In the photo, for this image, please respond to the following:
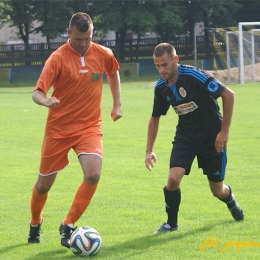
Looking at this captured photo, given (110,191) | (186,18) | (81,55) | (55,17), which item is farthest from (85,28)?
(186,18)

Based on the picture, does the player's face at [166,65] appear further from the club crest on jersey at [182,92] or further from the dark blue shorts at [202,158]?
the dark blue shorts at [202,158]

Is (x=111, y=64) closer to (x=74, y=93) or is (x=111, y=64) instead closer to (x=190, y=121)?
(x=74, y=93)

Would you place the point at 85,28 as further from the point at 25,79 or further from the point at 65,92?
the point at 25,79

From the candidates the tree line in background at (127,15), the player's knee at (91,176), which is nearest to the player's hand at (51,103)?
the player's knee at (91,176)

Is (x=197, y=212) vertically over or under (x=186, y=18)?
under

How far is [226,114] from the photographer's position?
5.84 m

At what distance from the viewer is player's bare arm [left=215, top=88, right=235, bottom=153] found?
19.1 feet

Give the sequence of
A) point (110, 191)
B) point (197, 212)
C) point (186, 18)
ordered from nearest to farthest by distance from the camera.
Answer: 1. point (197, 212)
2. point (110, 191)
3. point (186, 18)

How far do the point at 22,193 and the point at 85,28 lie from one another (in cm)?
347

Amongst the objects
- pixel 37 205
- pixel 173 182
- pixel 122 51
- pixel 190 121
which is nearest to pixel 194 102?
pixel 190 121

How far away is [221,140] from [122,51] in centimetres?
4205

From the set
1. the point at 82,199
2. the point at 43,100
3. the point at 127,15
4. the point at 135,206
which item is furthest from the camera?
the point at 127,15

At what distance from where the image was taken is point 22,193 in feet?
27.5

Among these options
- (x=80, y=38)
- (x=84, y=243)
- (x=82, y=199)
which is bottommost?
(x=84, y=243)
